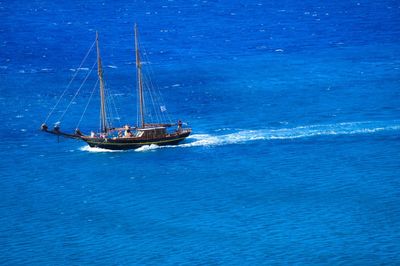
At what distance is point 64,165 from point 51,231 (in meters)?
20.4

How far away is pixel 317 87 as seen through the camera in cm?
16862

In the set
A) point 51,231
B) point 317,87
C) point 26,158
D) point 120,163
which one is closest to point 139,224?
point 51,231

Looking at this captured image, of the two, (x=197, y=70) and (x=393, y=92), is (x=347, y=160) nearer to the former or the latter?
(x=393, y=92)

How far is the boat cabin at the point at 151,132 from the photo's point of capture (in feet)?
438

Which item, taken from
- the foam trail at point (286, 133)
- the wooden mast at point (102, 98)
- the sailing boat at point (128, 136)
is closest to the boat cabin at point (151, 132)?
the sailing boat at point (128, 136)

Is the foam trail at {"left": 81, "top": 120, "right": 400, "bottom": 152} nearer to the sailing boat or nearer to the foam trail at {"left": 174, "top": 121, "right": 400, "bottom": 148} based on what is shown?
the foam trail at {"left": 174, "top": 121, "right": 400, "bottom": 148}

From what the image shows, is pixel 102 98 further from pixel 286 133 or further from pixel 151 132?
pixel 286 133

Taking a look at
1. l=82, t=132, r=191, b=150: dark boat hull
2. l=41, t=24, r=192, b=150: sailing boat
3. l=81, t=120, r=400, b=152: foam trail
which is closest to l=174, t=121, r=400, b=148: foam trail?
l=81, t=120, r=400, b=152: foam trail

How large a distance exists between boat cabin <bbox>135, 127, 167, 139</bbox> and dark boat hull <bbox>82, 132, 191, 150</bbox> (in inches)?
21.8

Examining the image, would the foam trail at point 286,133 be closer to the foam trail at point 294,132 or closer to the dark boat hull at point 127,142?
the foam trail at point 294,132

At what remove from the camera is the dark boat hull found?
132875 mm

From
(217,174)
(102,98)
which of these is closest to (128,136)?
(102,98)

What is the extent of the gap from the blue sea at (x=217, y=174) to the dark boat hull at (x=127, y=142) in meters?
1.04

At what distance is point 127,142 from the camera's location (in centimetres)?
13338
